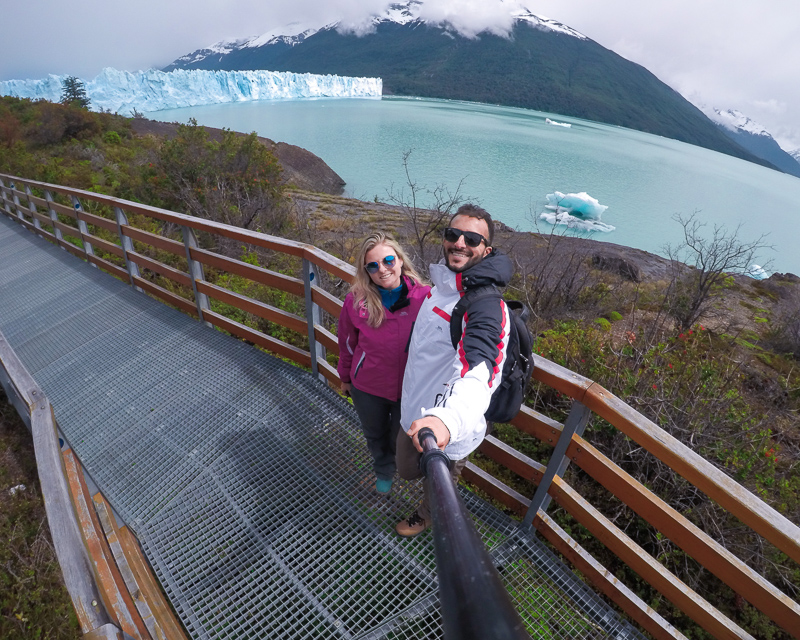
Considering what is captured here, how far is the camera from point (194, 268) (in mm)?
3689

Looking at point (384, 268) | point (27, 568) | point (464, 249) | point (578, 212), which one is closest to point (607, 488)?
point (464, 249)

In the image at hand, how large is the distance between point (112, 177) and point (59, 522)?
13882mm

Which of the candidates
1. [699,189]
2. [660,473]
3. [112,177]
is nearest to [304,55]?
[699,189]

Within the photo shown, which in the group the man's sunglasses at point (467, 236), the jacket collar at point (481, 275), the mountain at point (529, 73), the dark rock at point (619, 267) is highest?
the mountain at point (529, 73)

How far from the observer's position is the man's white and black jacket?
4.11 ft

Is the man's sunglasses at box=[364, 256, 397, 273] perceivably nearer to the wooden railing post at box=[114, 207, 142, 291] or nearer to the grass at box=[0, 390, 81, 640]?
the grass at box=[0, 390, 81, 640]

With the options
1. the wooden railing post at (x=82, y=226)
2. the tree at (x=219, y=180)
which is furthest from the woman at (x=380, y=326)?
the tree at (x=219, y=180)

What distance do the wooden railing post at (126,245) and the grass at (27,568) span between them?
7.30 feet

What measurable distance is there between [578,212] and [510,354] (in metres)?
27.9

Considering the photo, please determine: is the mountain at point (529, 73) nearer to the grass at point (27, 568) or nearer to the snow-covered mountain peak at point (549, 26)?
the snow-covered mountain peak at point (549, 26)

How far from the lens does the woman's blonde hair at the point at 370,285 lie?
1957 millimetres

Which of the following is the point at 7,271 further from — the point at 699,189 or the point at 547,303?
the point at 699,189

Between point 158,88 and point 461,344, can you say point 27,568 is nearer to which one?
point 461,344

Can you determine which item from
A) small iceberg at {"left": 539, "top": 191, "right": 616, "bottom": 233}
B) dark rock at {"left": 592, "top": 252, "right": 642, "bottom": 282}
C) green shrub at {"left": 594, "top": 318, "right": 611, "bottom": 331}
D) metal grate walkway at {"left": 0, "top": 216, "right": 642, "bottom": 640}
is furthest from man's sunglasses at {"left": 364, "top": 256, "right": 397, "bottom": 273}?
small iceberg at {"left": 539, "top": 191, "right": 616, "bottom": 233}
